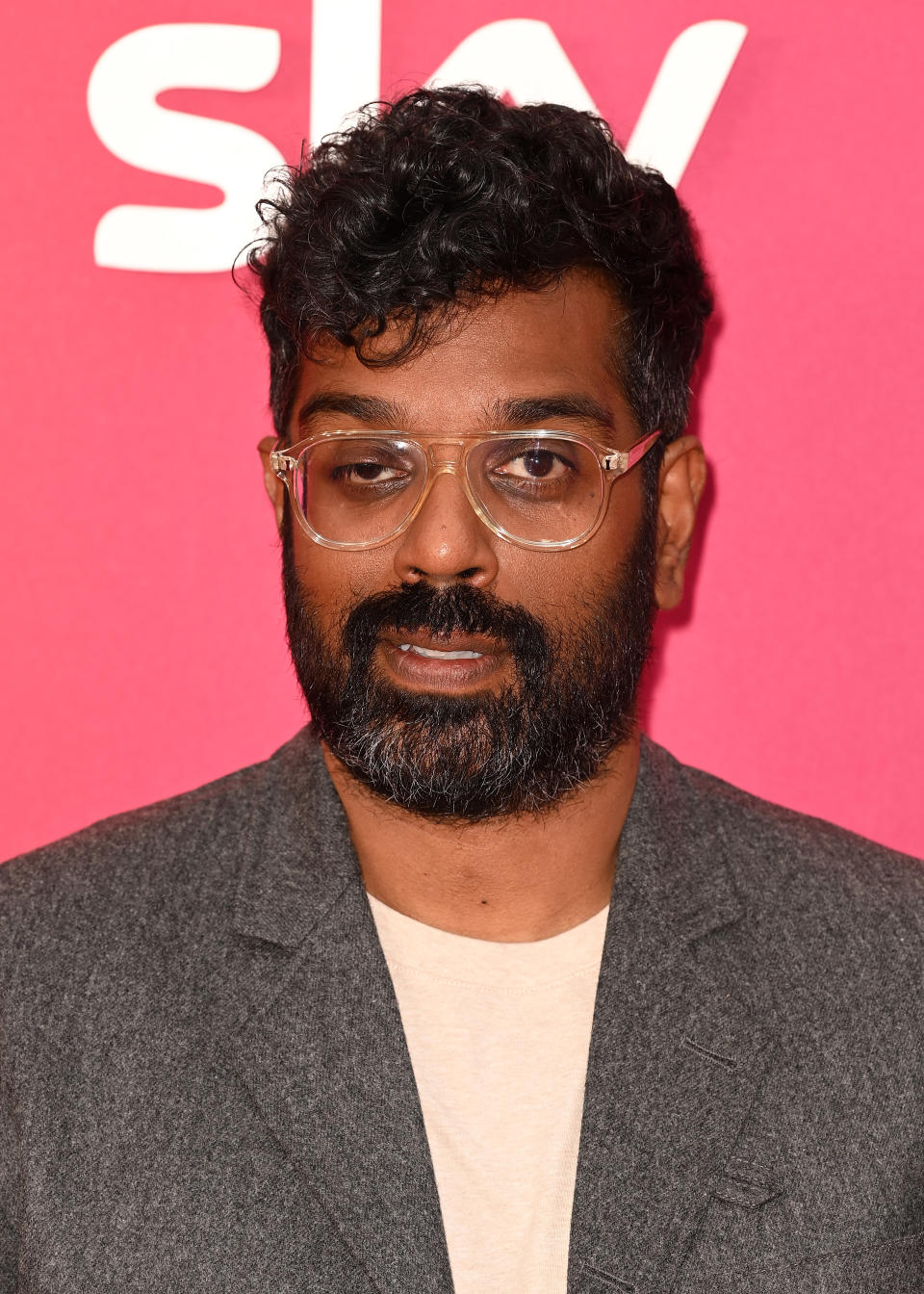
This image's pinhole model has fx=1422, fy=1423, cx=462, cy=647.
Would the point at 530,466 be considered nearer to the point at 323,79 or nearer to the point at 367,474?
the point at 367,474

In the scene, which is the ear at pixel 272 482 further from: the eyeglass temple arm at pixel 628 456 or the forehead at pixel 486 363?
the eyeglass temple arm at pixel 628 456

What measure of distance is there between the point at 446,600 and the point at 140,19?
1.27 m

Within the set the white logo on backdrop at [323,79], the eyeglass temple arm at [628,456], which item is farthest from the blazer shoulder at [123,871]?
the white logo on backdrop at [323,79]

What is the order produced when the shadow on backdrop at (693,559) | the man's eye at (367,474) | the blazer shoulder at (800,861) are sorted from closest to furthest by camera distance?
the man's eye at (367,474) → the blazer shoulder at (800,861) → the shadow on backdrop at (693,559)

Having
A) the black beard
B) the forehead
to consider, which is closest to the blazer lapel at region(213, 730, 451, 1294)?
the black beard

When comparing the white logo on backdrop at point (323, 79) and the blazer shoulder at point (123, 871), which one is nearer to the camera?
the blazer shoulder at point (123, 871)

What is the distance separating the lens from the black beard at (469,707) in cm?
201

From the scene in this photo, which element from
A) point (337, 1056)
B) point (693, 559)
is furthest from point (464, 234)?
point (337, 1056)

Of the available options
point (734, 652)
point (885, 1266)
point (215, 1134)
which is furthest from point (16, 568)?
point (885, 1266)

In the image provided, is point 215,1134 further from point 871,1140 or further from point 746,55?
point 746,55

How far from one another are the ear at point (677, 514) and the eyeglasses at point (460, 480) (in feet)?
0.75

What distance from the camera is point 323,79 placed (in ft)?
8.14

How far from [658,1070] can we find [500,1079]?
22 centimetres

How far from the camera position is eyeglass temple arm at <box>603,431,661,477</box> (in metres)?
2.09
